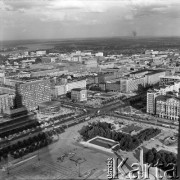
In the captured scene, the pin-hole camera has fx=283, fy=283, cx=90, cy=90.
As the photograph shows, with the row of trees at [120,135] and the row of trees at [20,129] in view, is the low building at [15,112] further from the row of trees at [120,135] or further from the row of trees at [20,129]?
the row of trees at [120,135]

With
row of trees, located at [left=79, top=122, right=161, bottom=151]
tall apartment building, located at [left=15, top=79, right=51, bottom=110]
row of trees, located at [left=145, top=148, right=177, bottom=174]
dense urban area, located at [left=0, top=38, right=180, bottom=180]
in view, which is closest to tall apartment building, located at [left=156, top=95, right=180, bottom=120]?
dense urban area, located at [left=0, top=38, right=180, bottom=180]

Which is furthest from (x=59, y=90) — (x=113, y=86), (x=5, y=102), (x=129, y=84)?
(x=5, y=102)

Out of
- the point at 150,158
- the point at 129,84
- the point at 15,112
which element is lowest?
the point at 150,158

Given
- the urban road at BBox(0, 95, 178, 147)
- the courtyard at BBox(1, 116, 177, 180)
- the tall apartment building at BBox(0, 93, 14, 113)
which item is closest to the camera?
the courtyard at BBox(1, 116, 177, 180)

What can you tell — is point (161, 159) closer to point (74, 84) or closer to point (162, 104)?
point (162, 104)

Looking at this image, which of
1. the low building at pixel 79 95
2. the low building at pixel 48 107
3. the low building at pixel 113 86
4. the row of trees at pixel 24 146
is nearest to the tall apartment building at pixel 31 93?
the low building at pixel 48 107

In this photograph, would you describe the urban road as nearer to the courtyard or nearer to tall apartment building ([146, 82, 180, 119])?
tall apartment building ([146, 82, 180, 119])

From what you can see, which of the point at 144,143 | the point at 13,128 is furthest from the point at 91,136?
the point at 13,128
